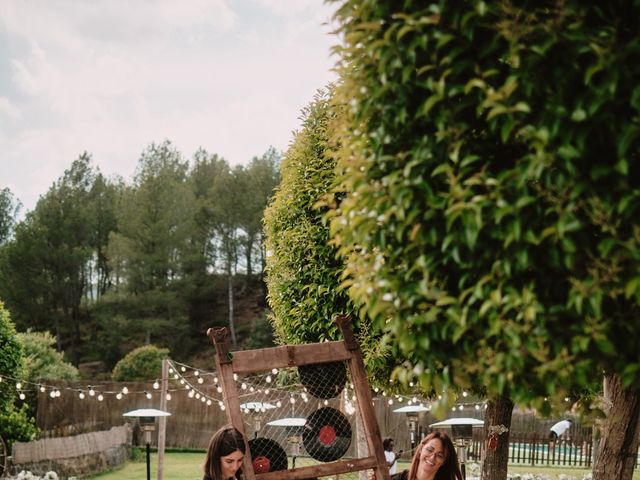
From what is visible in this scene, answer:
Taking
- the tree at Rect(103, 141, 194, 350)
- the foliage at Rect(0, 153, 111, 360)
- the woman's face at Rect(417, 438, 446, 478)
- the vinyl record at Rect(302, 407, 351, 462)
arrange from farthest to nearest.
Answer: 1. the foliage at Rect(0, 153, 111, 360)
2. the tree at Rect(103, 141, 194, 350)
3. the vinyl record at Rect(302, 407, 351, 462)
4. the woman's face at Rect(417, 438, 446, 478)

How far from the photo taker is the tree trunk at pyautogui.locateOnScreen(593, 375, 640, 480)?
5535 millimetres

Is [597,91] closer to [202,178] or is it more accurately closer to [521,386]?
[521,386]

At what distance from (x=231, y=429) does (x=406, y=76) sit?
3390 mm

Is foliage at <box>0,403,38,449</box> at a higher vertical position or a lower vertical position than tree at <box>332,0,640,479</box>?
lower

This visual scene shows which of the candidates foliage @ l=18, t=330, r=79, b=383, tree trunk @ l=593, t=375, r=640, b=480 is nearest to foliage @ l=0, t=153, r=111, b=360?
foliage @ l=18, t=330, r=79, b=383

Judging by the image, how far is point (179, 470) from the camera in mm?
18219

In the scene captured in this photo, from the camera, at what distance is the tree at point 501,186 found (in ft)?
9.73

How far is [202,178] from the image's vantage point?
45094 mm

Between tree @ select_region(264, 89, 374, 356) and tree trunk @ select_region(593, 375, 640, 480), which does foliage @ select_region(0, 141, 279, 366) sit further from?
tree trunk @ select_region(593, 375, 640, 480)

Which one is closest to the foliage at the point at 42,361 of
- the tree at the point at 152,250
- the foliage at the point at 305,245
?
the tree at the point at 152,250

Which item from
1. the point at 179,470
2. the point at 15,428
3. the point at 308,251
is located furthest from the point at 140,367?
the point at 308,251

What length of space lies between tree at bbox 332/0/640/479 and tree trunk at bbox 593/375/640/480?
2.39 m

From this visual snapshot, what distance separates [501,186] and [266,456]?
3.61 metres

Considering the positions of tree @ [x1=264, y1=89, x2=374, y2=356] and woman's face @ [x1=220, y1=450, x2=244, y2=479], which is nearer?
woman's face @ [x1=220, y1=450, x2=244, y2=479]
